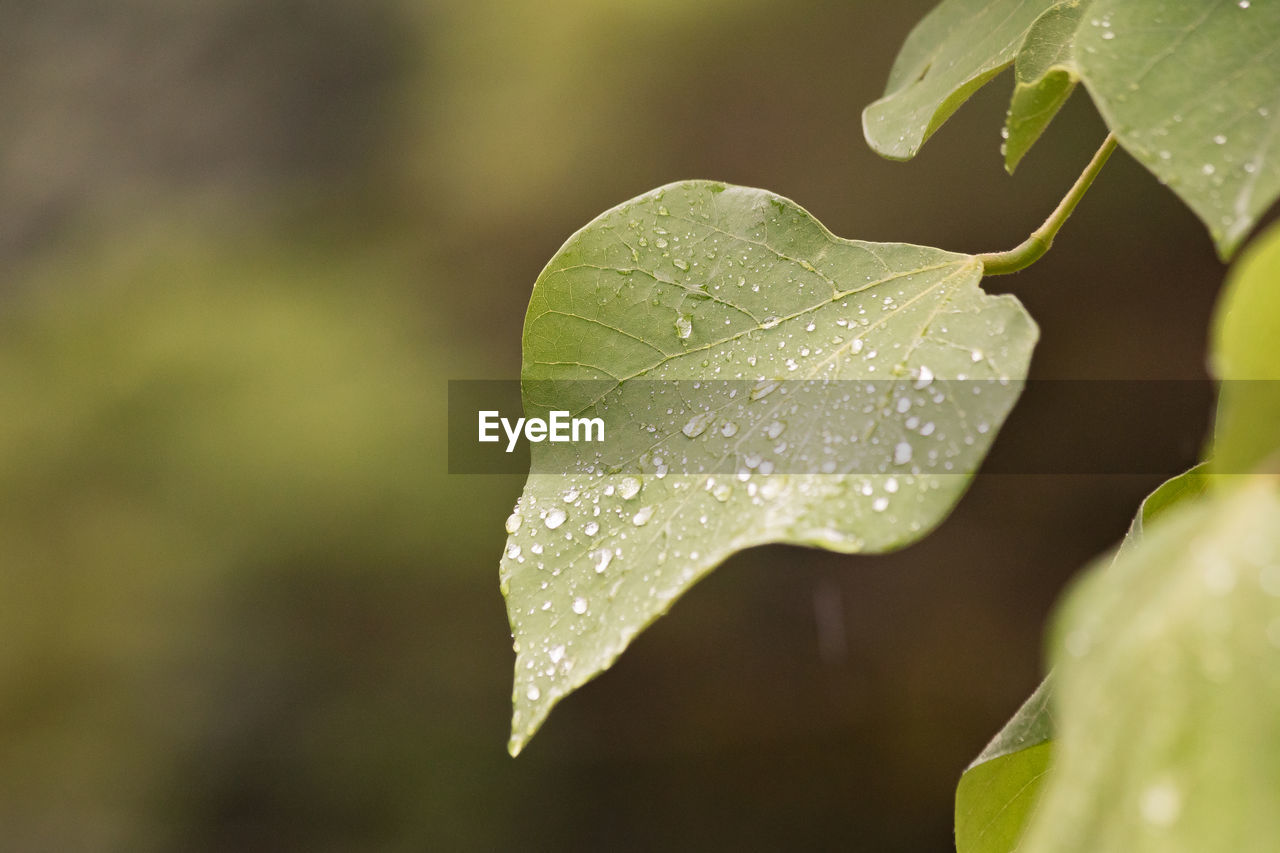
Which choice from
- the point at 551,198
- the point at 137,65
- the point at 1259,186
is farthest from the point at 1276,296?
the point at 137,65

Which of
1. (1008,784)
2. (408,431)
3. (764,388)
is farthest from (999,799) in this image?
(408,431)

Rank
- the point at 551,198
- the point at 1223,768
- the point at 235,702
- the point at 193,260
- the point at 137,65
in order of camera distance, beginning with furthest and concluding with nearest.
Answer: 1. the point at 137,65
2. the point at 551,198
3. the point at 193,260
4. the point at 235,702
5. the point at 1223,768

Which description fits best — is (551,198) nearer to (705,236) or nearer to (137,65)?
(137,65)

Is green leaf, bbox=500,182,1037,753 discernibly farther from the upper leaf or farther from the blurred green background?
the blurred green background

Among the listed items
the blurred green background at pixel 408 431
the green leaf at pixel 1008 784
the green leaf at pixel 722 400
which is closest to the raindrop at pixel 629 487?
the green leaf at pixel 722 400

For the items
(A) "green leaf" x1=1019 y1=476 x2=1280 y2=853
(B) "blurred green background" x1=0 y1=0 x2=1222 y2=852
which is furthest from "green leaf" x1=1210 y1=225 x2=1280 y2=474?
(B) "blurred green background" x1=0 y1=0 x2=1222 y2=852

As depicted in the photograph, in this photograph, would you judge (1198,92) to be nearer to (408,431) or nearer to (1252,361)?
(1252,361)
